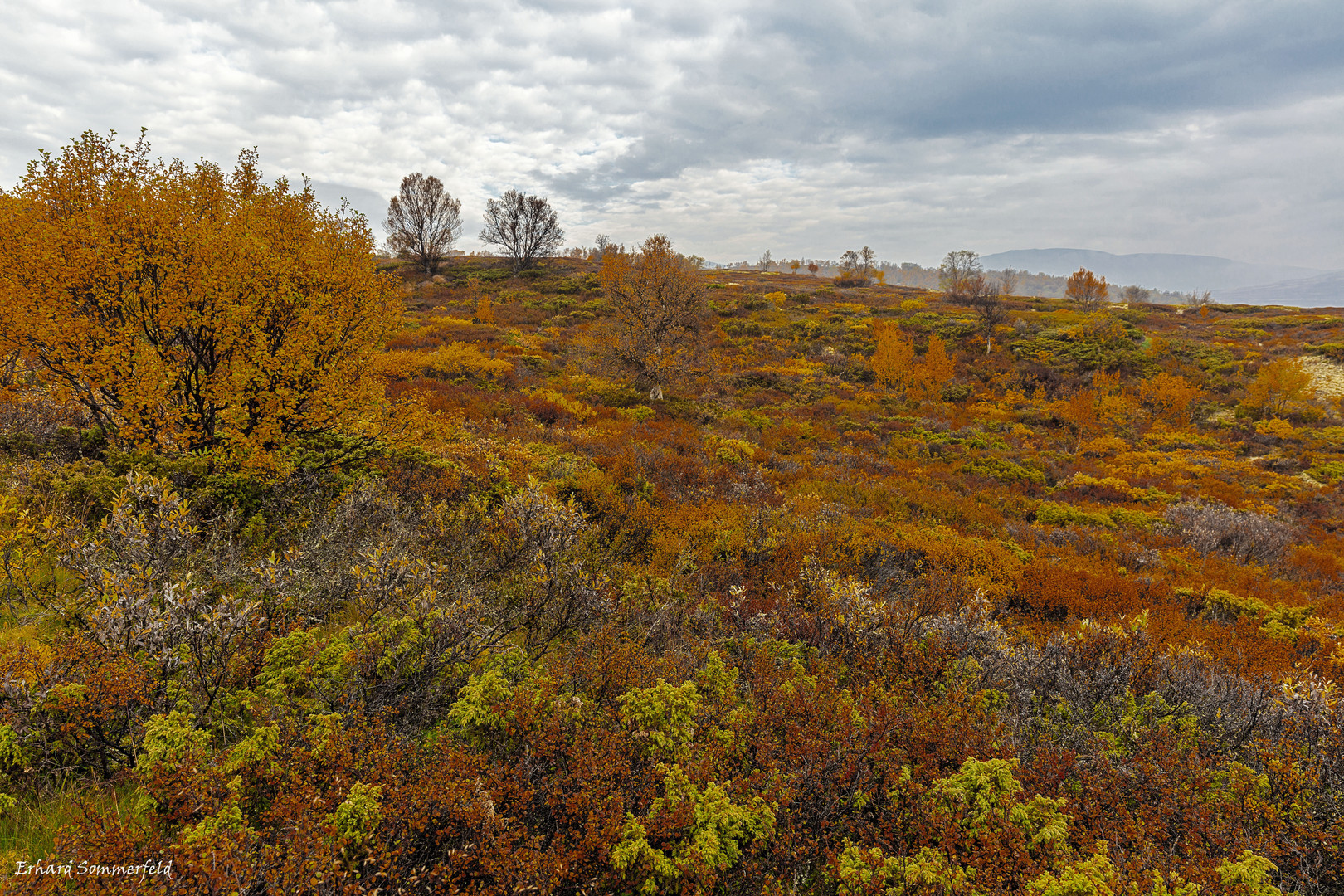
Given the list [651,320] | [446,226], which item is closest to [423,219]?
[446,226]

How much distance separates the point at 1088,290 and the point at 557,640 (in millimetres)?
47655

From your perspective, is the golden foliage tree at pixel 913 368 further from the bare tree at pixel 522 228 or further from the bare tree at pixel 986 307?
the bare tree at pixel 522 228

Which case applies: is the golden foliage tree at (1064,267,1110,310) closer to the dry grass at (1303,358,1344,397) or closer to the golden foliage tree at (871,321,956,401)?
the dry grass at (1303,358,1344,397)

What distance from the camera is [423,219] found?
1825 inches

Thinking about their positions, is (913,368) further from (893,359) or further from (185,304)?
(185,304)

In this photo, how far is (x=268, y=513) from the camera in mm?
6414

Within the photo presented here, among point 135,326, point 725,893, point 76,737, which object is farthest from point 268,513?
point 725,893

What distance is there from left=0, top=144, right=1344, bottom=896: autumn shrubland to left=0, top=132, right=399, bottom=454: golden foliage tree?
54 mm

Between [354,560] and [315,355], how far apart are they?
11.5 feet

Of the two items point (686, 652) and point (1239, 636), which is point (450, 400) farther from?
point (1239, 636)

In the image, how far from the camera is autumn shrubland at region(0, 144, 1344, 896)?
2.68 meters

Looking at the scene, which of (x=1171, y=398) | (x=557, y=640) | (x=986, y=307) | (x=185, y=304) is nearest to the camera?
(x=557, y=640)

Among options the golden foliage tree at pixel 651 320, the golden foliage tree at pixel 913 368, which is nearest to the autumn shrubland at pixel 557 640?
the golden foliage tree at pixel 651 320

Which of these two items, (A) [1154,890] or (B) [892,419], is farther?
(B) [892,419]
